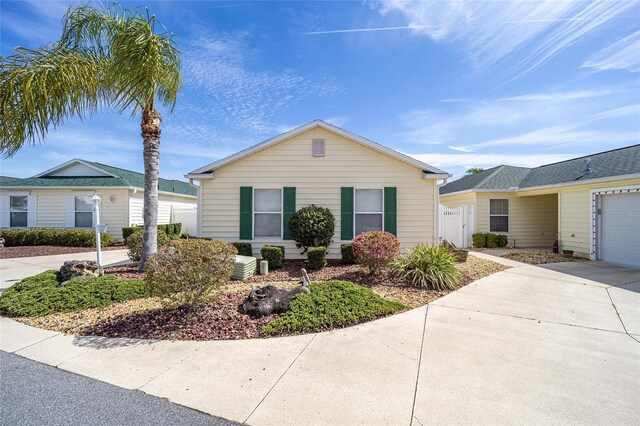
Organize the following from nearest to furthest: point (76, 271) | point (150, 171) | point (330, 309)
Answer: point (330, 309) < point (76, 271) < point (150, 171)

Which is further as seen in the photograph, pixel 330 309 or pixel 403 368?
pixel 330 309

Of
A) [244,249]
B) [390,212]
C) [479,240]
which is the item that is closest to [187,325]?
[244,249]

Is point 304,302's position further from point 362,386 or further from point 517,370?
point 517,370

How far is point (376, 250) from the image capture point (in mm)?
7000

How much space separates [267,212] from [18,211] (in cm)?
1602

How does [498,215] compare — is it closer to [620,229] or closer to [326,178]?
[620,229]

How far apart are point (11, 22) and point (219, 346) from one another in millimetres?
8272

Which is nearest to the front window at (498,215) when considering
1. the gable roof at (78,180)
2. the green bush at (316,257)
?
the green bush at (316,257)

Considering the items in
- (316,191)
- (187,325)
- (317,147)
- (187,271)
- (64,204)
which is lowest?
(187,325)

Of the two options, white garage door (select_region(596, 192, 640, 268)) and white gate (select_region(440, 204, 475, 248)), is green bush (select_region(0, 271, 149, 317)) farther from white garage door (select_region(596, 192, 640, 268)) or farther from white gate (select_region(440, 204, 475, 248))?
white garage door (select_region(596, 192, 640, 268))

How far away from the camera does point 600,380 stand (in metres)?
3.12

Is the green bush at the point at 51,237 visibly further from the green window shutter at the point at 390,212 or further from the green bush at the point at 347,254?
the green window shutter at the point at 390,212

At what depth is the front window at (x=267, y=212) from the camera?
988 cm

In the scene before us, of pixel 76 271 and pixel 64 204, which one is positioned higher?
pixel 64 204
